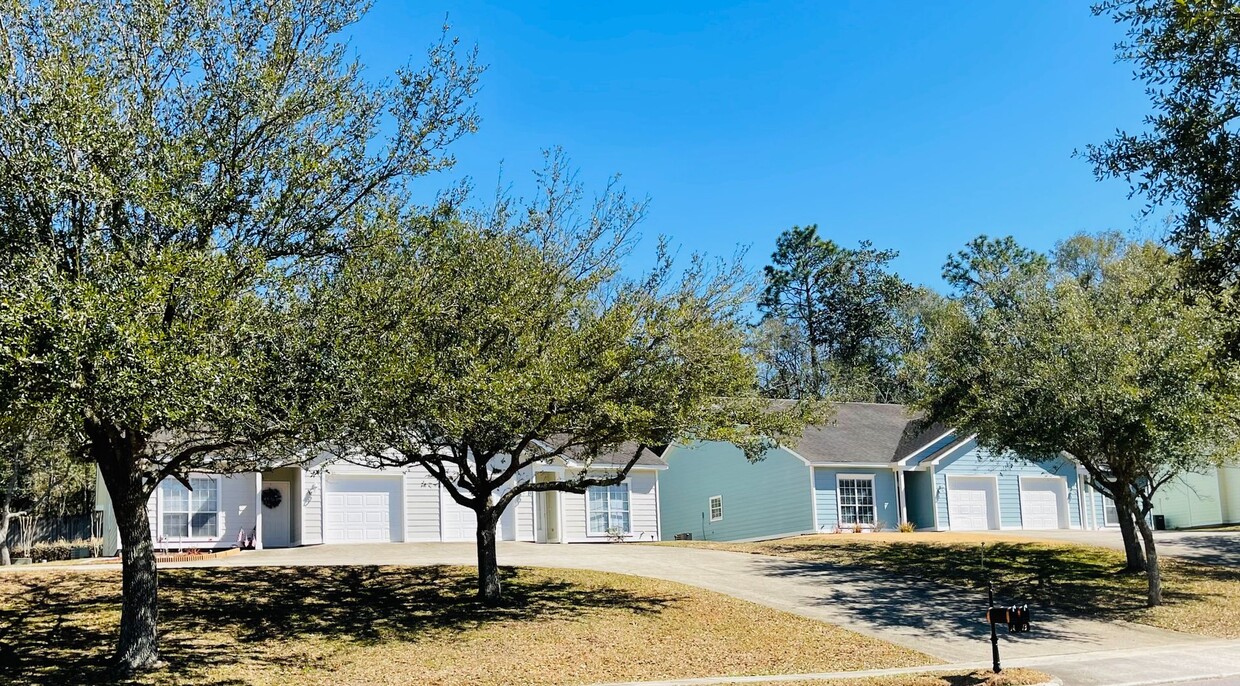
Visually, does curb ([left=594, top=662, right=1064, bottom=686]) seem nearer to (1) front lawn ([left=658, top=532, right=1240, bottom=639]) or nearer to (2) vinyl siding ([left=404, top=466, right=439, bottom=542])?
(1) front lawn ([left=658, top=532, right=1240, bottom=639])

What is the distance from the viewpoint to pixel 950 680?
14938 millimetres

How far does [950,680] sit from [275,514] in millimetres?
22063

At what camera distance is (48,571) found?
19.8 meters

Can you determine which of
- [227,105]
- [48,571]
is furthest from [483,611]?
[227,105]

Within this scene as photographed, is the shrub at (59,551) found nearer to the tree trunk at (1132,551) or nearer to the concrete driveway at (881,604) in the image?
the concrete driveway at (881,604)

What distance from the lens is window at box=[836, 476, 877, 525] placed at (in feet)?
116

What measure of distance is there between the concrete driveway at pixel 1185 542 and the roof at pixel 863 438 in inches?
167

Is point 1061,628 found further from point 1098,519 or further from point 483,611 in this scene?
point 1098,519

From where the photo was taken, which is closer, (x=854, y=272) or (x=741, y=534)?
(x=741, y=534)

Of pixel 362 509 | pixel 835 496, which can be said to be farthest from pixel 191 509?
pixel 835 496

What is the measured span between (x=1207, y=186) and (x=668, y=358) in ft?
30.2

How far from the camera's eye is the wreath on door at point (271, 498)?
31.1 metres

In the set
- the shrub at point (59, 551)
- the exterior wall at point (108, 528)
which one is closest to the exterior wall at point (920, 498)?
the exterior wall at point (108, 528)

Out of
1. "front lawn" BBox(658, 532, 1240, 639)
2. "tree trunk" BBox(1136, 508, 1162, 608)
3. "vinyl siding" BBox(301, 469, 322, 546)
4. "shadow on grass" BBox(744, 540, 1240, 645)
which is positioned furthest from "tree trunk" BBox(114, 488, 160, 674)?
"tree trunk" BBox(1136, 508, 1162, 608)
